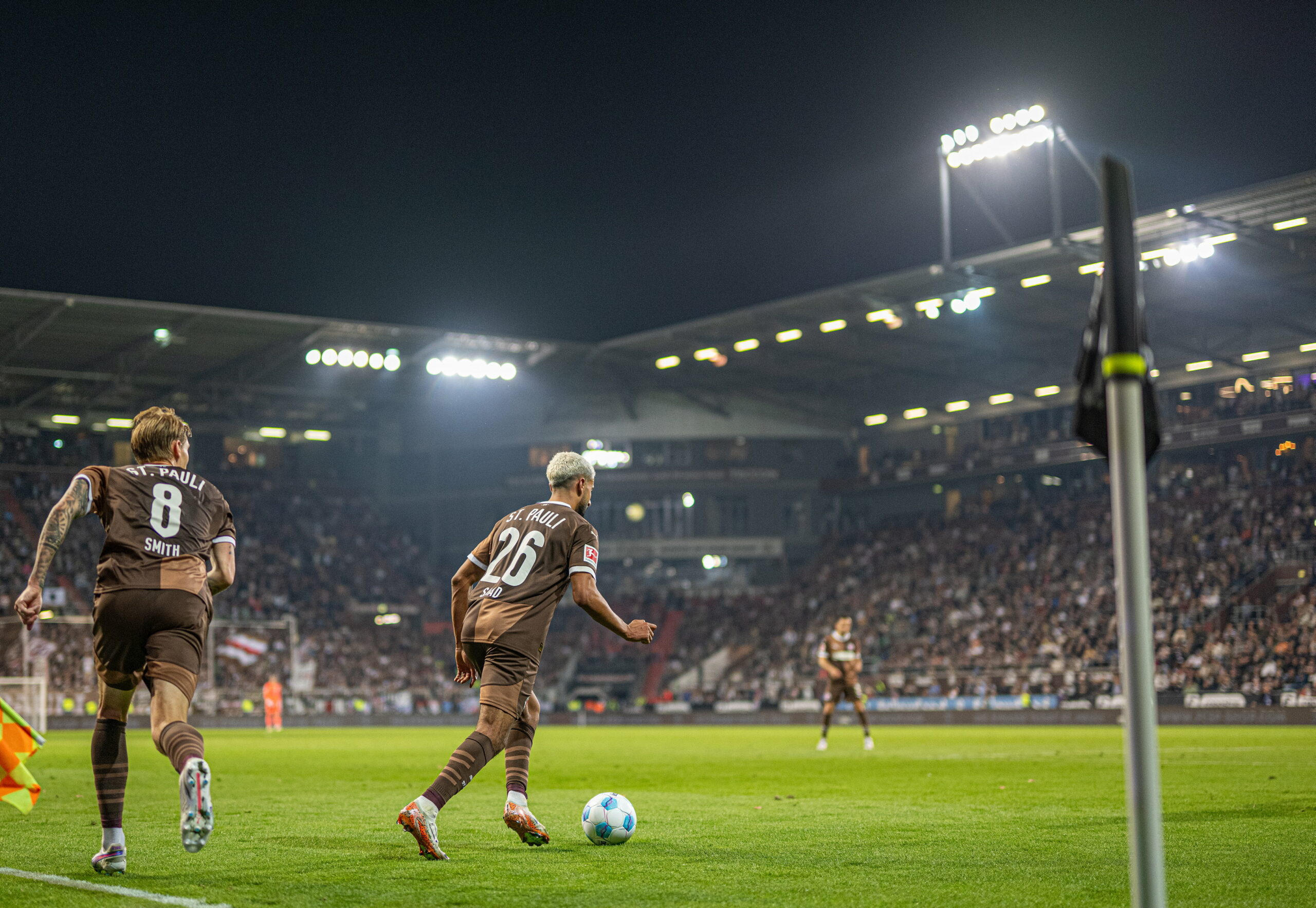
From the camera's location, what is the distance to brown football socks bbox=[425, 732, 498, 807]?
266 inches

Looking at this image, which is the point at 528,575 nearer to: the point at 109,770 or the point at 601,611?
the point at 601,611

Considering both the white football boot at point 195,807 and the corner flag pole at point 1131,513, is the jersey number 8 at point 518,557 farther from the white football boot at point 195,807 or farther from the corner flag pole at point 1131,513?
the corner flag pole at point 1131,513

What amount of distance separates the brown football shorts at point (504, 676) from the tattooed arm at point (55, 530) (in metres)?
2.20

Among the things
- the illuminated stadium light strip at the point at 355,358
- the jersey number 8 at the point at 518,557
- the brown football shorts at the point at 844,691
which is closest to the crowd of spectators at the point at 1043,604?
the brown football shorts at the point at 844,691

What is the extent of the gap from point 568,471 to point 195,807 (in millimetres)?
2860

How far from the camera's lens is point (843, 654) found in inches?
834

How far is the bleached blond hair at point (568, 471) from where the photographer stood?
7.64m

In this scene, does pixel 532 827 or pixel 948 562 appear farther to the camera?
pixel 948 562

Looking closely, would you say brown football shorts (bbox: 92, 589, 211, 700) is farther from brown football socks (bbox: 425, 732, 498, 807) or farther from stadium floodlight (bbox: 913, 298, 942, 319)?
stadium floodlight (bbox: 913, 298, 942, 319)

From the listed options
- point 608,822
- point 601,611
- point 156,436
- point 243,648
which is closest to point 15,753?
point 156,436

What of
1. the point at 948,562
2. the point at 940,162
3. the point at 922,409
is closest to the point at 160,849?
the point at 940,162

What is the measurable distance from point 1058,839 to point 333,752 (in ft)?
57.9

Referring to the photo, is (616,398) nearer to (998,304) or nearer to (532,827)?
(998,304)

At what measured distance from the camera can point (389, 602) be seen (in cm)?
5538
